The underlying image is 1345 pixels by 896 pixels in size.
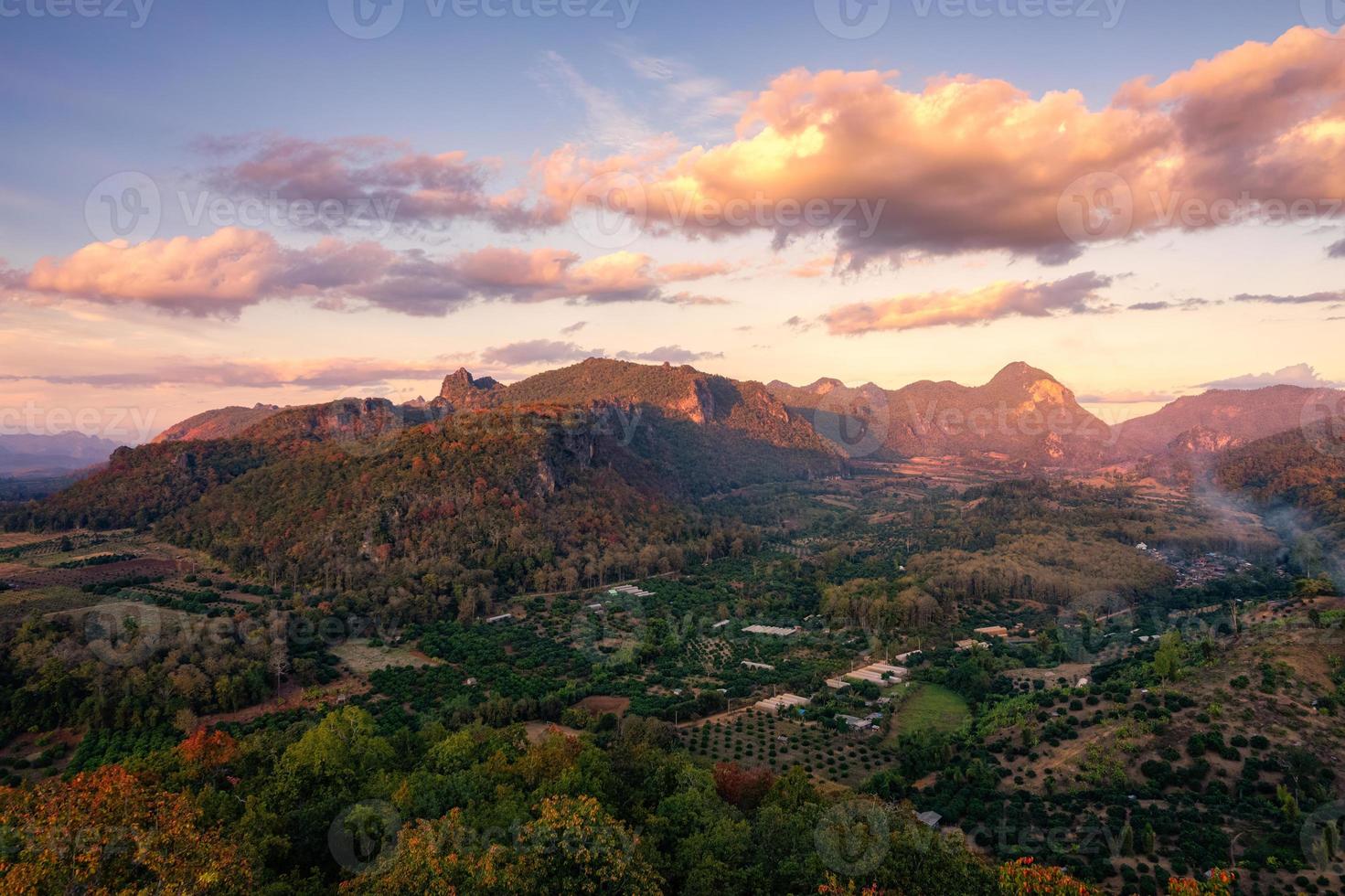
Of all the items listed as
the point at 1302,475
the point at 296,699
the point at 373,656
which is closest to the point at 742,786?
the point at 296,699

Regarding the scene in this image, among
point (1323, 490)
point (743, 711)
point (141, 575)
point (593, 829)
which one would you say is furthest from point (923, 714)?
point (1323, 490)

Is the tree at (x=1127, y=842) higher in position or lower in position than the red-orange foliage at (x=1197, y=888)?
lower

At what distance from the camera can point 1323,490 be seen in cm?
12212

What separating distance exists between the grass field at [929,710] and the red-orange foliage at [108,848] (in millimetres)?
48464

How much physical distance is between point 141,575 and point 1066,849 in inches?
3807

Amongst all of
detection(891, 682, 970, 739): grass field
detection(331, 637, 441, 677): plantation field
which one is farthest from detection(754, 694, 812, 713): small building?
detection(331, 637, 441, 677): plantation field

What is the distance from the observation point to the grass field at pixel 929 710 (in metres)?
56.1

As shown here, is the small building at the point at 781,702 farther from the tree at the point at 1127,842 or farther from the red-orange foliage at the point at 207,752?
the red-orange foliage at the point at 207,752

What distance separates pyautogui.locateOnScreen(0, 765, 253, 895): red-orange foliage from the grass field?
48.5 meters

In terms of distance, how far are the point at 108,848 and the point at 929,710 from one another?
2259 inches

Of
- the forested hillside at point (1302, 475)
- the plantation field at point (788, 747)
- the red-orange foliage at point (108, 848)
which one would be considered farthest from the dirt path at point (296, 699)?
the forested hillside at point (1302, 475)

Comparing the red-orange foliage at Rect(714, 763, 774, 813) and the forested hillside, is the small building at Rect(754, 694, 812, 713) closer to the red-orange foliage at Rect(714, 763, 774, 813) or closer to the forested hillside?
the red-orange foliage at Rect(714, 763, 774, 813)

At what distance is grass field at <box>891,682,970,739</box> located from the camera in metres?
56.1

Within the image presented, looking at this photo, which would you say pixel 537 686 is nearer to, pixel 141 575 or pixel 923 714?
pixel 923 714
